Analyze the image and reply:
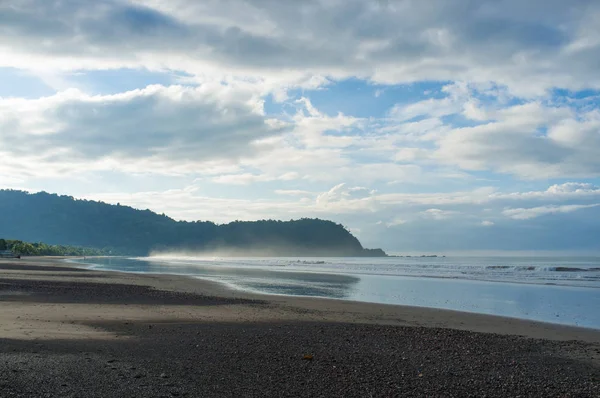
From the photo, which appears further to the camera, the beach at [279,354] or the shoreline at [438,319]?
the shoreline at [438,319]

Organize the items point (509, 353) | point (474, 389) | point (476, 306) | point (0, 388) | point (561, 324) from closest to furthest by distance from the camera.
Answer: point (0, 388) < point (474, 389) < point (509, 353) < point (561, 324) < point (476, 306)

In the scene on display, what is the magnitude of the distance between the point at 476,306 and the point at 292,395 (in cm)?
1895

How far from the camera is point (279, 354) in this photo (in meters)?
11.5

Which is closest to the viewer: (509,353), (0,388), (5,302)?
(0,388)

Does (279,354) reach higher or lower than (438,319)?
higher

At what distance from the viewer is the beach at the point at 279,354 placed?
8750 millimetres

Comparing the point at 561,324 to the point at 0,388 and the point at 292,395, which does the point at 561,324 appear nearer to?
the point at 292,395

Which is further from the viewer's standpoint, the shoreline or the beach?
the shoreline

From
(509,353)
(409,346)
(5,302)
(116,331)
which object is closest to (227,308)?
(116,331)

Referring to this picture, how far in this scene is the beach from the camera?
8.75 m

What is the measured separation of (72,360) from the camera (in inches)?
394

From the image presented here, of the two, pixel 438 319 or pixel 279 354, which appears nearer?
pixel 279 354

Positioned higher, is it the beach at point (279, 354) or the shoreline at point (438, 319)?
the beach at point (279, 354)

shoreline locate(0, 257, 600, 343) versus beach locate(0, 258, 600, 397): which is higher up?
beach locate(0, 258, 600, 397)
